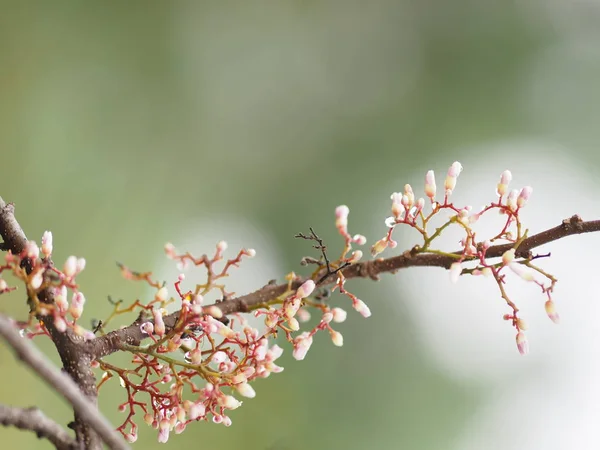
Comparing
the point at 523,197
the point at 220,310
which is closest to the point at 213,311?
the point at 220,310

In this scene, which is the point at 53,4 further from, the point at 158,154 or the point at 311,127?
the point at 311,127

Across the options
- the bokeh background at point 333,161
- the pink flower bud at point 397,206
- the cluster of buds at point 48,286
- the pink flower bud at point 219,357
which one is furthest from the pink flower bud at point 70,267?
the bokeh background at point 333,161

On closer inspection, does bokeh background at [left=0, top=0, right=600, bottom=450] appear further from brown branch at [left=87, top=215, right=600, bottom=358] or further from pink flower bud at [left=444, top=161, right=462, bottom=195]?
pink flower bud at [left=444, top=161, right=462, bottom=195]

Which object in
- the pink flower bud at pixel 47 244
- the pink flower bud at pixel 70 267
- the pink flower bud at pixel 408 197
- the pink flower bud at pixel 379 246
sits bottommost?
the pink flower bud at pixel 70 267

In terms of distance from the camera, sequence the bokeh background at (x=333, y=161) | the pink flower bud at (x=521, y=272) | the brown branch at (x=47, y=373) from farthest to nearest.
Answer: the bokeh background at (x=333, y=161)
the pink flower bud at (x=521, y=272)
the brown branch at (x=47, y=373)

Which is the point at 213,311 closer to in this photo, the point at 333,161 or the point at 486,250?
the point at 486,250

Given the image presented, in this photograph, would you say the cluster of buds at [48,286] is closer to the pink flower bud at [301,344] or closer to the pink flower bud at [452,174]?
the pink flower bud at [301,344]

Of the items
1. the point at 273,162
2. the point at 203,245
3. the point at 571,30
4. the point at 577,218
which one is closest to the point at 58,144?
the point at 203,245
